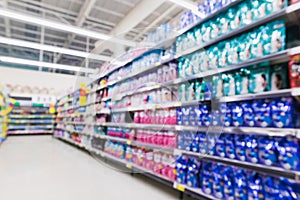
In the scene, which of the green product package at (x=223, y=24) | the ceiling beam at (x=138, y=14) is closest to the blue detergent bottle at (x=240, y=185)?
the green product package at (x=223, y=24)

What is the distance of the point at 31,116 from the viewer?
10.0m

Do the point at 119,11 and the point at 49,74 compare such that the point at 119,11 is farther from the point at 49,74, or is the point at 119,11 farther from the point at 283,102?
the point at 283,102

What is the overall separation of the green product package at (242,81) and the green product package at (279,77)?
6.9 inches

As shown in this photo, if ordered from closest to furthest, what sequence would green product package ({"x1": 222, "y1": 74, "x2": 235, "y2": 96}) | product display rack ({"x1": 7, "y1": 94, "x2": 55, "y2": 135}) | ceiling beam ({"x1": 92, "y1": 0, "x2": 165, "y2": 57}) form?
green product package ({"x1": 222, "y1": 74, "x2": 235, "y2": 96}), ceiling beam ({"x1": 92, "y1": 0, "x2": 165, "y2": 57}), product display rack ({"x1": 7, "y1": 94, "x2": 55, "y2": 135})

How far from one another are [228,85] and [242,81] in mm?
126

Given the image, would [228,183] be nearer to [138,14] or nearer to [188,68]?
[188,68]

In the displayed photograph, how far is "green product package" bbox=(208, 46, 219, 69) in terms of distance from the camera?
1.87m

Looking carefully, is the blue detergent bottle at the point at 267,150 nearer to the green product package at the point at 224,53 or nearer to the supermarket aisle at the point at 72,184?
the green product package at the point at 224,53

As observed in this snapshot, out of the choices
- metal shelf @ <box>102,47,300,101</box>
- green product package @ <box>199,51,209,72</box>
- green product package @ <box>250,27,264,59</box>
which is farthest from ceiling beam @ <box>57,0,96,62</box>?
green product package @ <box>250,27,264,59</box>

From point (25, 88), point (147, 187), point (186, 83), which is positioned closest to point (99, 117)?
point (147, 187)

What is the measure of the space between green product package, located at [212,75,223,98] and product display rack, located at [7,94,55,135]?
376 inches

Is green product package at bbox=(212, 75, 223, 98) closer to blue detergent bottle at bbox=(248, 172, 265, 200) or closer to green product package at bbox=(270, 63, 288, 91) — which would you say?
green product package at bbox=(270, 63, 288, 91)

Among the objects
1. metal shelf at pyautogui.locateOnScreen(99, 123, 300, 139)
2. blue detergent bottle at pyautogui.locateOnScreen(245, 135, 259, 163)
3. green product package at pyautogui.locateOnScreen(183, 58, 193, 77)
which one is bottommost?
blue detergent bottle at pyautogui.locateOnScreen(245, 135, 259, 163)

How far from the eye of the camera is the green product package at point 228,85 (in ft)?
5.67
